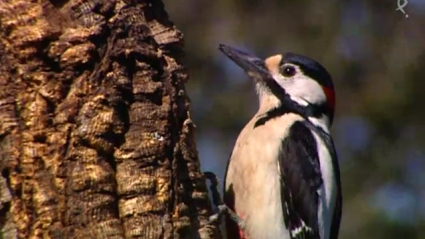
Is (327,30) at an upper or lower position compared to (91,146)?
upper

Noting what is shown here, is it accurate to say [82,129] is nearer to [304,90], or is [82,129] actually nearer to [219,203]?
[219,203]

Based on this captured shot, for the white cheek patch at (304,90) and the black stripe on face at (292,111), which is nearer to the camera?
the black stripe on face at (292,111)

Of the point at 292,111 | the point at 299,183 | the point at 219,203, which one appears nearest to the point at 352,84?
the point at 292,111

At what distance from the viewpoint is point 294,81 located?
482 cm

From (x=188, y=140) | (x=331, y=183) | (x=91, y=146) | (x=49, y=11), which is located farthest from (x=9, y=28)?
(x=331, y=183)

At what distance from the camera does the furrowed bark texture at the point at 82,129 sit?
320 centimetres

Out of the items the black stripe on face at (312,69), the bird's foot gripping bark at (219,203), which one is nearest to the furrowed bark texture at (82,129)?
the bird's foot gripping bark at (219,203)

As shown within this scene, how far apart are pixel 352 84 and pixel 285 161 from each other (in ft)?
13.0

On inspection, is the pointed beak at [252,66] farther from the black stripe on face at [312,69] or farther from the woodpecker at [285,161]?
the black stripe on face at [312,69]

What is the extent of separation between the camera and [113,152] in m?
3.27

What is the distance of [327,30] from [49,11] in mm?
5042

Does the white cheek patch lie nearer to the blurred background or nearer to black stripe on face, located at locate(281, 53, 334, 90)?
black stripe on face, located at locate(281, 53, 334, 90)

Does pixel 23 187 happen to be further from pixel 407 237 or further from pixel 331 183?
pixel 407 237

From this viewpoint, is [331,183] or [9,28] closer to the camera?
[9,28]
